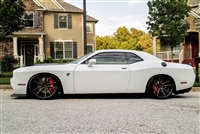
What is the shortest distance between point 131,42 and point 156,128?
159 ft

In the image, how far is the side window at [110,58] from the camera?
6148 mm

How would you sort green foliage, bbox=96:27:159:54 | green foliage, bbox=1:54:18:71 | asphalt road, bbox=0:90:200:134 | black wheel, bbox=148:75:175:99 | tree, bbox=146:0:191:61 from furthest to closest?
green foliage, bbox=96:27:159:54 < green foliage, bbox=1:54:18:71 < tree, bbox=146:0:191:61 < black wheel, bbox=148:75:175:99 < asphalt road, bbox=0:90:200:134

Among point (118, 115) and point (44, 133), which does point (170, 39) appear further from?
point (44, 133)

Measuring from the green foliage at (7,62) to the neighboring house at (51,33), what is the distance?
1625 millimetres

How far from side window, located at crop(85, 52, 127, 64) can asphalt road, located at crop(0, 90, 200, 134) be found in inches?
52.9

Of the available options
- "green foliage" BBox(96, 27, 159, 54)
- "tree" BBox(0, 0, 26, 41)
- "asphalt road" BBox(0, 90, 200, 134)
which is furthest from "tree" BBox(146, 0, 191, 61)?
Result: "green foliage" BBox(96, 27, 159, 54)

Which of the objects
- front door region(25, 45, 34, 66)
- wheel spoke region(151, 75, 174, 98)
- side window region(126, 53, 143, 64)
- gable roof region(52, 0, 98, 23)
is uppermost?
gable roof region(52, 0, 98, 23)

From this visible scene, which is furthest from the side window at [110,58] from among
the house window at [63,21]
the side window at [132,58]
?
the house window at [63,21]

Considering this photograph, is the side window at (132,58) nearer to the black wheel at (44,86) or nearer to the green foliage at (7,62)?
the black wheel at (44,86)

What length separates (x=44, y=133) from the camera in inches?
125

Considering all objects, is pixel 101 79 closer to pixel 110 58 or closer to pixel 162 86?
pixel 110 58

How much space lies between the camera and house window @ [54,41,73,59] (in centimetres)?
2257

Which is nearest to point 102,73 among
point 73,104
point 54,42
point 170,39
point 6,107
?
point 73,104

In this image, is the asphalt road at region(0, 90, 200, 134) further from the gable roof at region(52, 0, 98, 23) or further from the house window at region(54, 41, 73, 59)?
the gable roof at region(52, 0, 98, 23)
